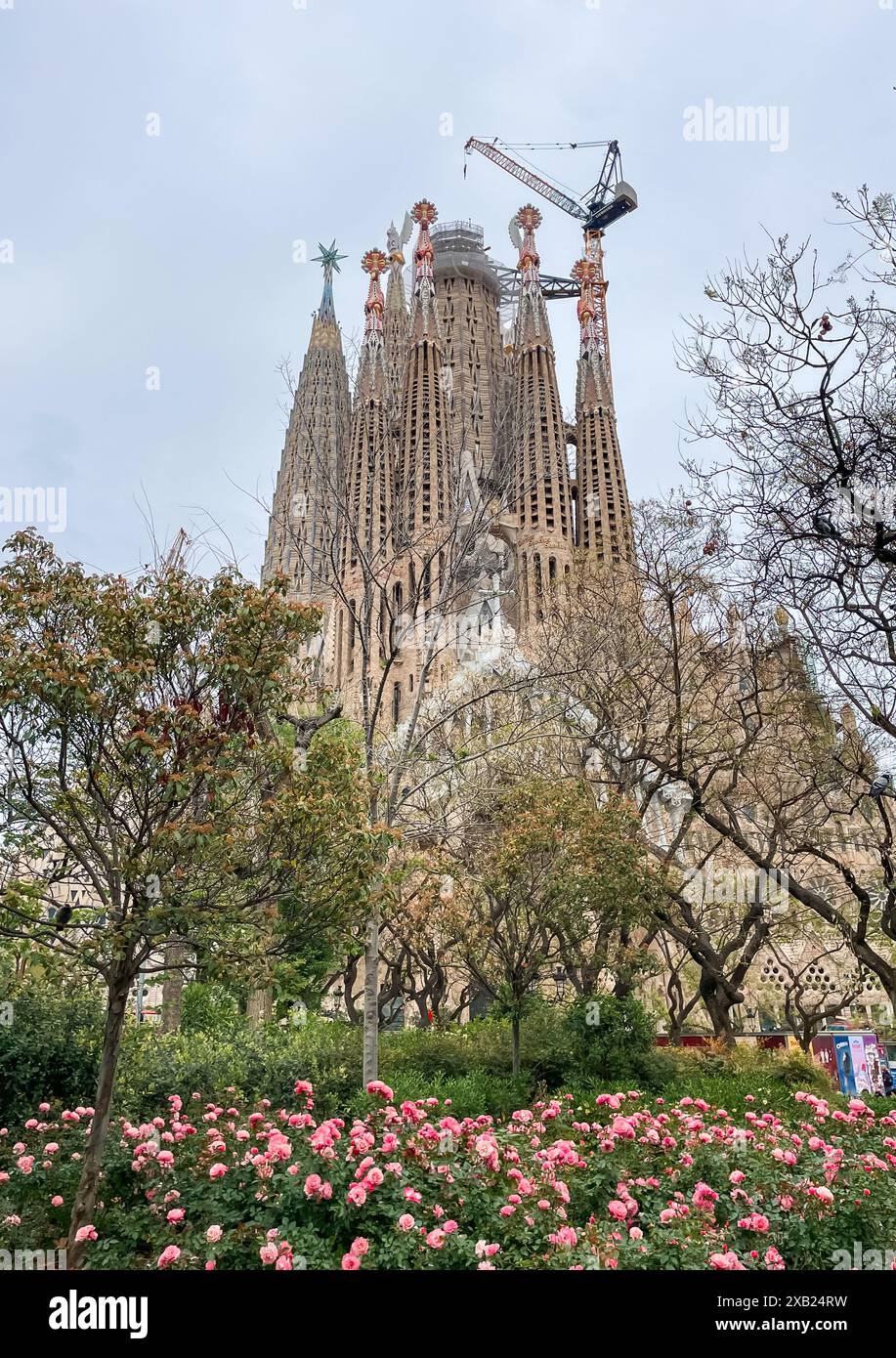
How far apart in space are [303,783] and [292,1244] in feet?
10.1

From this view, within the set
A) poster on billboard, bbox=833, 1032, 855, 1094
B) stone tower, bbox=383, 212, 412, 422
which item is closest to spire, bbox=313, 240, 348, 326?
stone tower, bbox=383, 212, 412, 422

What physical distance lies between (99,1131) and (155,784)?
2.20 m

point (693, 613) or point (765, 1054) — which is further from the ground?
point (693, 613)

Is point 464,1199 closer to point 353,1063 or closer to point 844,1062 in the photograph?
point 353,1063

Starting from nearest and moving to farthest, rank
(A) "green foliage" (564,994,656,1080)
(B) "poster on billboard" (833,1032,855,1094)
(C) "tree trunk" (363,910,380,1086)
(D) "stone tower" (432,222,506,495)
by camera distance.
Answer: (C) "tree trunk" (363,910,380,1086) → (A) "green foliage" (564,994,656,1080) → (B) "poster on billboard" (833,1032,855,1094) → (D) "stone tower" (432,222,506,495)

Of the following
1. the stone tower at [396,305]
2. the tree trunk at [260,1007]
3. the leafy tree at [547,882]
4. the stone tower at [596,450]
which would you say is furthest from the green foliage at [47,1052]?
the stone tower at [396,305]

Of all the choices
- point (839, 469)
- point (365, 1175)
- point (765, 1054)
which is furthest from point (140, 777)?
point (765, 1054)

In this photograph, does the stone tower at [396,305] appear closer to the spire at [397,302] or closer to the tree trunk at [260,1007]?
the spire at [397,302]

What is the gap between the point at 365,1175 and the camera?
479 cm

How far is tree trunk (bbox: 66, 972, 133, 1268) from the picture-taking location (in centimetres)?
557

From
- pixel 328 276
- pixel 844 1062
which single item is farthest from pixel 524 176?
pixel 844 1062

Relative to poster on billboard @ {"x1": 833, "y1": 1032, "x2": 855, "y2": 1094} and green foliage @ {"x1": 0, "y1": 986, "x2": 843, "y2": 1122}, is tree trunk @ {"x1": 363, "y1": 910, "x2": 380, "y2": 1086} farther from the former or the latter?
poster on billboard @ {"x1": 833, "y1": 1032, "x2": 855, "y2": 1094}

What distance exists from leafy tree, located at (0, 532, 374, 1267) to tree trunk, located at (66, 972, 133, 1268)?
12 mm
